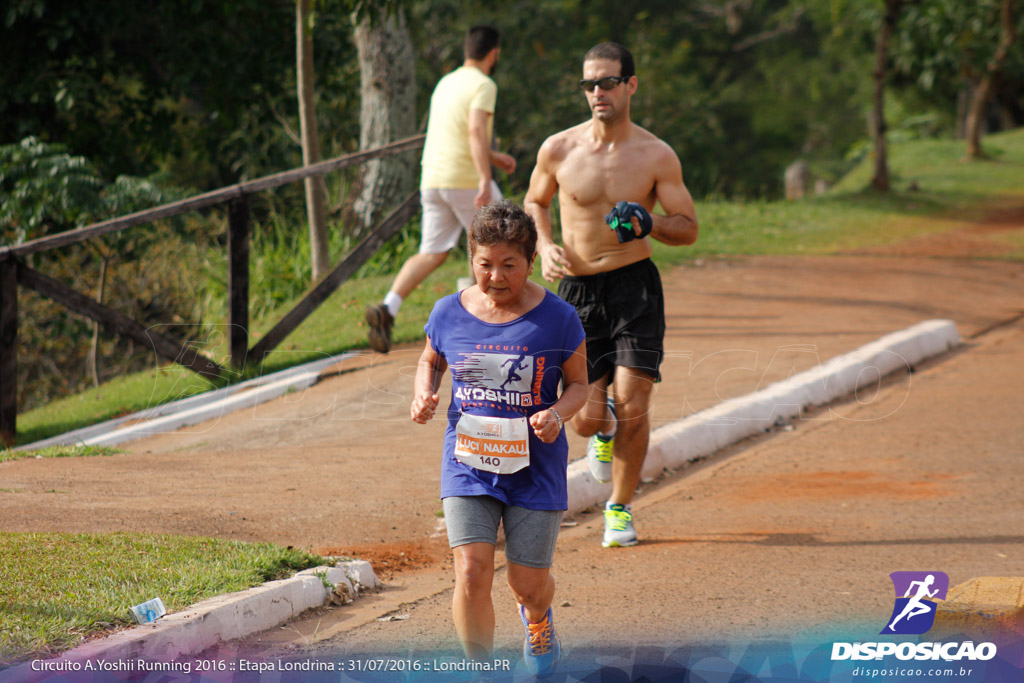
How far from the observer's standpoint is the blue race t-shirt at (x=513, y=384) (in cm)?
343

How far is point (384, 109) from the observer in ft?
46.1

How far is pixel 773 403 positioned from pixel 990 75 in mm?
18085

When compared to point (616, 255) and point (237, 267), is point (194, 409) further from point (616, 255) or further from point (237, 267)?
point (616, 255)

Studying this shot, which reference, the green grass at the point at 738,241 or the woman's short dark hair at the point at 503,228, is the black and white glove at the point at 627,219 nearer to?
the woman's short dark hair at the point at 503,228

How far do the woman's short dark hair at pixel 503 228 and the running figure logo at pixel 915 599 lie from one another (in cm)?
187

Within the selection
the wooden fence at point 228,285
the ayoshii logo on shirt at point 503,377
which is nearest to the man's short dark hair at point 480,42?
the wooden fence at point 228,285

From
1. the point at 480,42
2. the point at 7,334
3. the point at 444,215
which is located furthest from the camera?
the point at 444,215

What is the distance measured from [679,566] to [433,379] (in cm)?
193

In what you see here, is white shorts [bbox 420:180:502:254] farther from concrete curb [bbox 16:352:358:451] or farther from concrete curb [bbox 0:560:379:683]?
concrete curb [bbox 0:560:379:683]

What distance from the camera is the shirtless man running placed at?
5203 millimetres

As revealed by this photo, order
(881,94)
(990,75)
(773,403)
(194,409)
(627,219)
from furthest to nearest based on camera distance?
(990,75)
(881,94)
(194,409)
(773,403)
(627,219)

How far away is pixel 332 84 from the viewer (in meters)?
15.6

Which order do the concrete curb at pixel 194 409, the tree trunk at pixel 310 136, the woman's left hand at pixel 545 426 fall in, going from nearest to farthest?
the woman's left hand at pixel 545 426, the concrete curb at pixel 194 409, the tree trunk at pixel 310 136

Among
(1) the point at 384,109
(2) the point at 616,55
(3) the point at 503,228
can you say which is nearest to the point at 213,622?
(3) the point at 503,228
